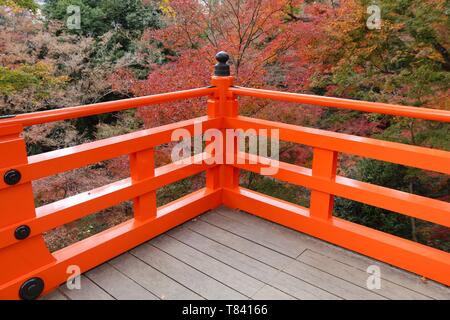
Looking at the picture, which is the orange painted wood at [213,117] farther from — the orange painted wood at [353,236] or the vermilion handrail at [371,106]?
the vermilion handrail at [371,106]

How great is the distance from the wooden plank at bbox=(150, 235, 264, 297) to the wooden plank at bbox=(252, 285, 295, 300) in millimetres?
28

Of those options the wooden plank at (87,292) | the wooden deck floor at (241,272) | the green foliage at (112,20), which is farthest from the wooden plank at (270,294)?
the green foliage at (112,20)

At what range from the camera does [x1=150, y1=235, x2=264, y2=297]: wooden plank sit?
87.0 inches

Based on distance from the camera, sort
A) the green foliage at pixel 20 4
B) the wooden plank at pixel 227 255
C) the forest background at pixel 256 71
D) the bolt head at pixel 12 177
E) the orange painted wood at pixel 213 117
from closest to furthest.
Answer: the bolt head at pixel 12 177, the wooden plank at pixel 227 255, the orange painted wood at pixel 213 117, the forest background at pixel 256 71, the green foliage at pixel 20 4

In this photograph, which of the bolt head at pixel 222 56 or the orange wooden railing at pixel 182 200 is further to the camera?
the bolt head at pixel 222 56

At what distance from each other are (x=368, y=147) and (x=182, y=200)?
1.43 metres

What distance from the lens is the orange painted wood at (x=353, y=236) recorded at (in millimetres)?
2221

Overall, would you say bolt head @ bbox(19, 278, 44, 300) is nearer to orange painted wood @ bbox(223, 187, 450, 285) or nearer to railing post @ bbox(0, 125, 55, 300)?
railing post @ bbox(0, 125, 55, 300)

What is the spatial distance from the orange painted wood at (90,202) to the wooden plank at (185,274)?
0.39m

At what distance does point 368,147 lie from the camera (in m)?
2.31
